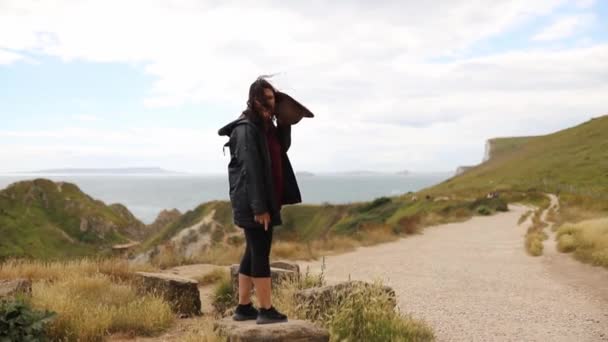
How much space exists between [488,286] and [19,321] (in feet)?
28.9

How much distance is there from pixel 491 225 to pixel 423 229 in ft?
12.1

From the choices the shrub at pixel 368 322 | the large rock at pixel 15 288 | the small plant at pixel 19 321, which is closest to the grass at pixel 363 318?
the shrub at pixel 368 322

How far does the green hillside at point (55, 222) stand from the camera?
49.8 m

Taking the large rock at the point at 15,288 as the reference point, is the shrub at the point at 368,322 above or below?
below

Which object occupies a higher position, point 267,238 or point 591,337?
point 267,238

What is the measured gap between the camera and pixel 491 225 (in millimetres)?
26344

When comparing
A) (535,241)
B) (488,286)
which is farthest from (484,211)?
(488,286)

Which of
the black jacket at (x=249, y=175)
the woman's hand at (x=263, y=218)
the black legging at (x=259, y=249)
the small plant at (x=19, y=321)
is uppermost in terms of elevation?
the black jacket at (x=249, y=175)

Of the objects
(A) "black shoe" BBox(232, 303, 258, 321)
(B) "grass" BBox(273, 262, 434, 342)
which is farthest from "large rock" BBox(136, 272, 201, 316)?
(A) "black shoe" BBox(232, 303, 258, 321)

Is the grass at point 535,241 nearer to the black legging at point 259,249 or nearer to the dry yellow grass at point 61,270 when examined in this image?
the dry yellow grass at point 61,270

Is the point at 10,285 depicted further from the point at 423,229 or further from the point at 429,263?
the point at 423,229

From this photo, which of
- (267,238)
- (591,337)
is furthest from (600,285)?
(267,238)

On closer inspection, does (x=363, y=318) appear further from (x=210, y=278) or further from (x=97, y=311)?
(x=210, y=278)

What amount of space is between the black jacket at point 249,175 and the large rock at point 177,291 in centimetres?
321
